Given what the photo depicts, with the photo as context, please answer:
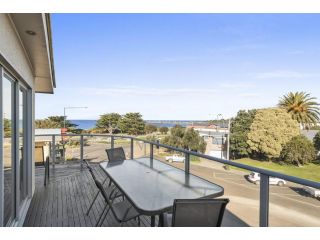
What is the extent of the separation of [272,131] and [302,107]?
5.79 m

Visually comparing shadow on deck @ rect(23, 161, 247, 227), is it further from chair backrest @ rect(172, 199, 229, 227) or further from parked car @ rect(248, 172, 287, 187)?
chair backrest @ rect(172, 199, 229, 227)

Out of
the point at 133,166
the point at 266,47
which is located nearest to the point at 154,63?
the point at 266,47

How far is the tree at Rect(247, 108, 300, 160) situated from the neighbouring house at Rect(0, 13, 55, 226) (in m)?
26.7

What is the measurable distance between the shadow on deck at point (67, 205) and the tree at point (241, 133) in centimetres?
2610

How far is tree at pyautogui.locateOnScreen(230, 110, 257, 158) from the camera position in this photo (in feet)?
97.7

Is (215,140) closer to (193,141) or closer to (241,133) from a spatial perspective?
(241,133)

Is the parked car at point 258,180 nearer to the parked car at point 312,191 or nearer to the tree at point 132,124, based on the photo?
the parked car at point 312,191

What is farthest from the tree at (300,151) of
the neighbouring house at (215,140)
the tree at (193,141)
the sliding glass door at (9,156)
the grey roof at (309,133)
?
the sliding glass door at (9,156)

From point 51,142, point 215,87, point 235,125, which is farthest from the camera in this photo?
point 215,87

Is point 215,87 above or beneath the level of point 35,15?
above

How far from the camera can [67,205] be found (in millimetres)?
4188

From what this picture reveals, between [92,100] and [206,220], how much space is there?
57.0 meters

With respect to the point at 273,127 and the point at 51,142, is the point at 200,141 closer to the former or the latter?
the point at 273,127

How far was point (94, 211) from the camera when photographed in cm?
388
